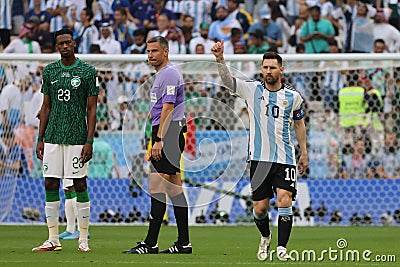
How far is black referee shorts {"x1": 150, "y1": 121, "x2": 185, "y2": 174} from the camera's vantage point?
31.2 feet

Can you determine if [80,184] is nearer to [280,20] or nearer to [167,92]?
[167,92]

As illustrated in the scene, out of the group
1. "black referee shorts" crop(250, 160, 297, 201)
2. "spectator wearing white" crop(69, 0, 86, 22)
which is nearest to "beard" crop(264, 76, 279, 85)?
"black referee shorts" crop(250, 160, 297, 201)

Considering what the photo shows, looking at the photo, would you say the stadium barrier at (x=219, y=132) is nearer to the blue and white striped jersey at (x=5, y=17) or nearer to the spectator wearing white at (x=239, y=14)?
the spectator wearing white at (x=239, y=14)

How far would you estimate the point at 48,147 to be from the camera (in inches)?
387

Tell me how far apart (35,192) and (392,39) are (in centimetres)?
821

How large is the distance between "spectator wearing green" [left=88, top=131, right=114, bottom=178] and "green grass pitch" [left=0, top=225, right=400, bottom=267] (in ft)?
3.76

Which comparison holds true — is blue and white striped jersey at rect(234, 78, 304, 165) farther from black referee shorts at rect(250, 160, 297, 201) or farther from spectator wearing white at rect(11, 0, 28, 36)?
spectator wearing white at rect(11, 0, 28, 36)

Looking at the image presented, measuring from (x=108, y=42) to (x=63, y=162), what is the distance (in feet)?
34.6

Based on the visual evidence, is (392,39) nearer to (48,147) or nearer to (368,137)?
(368,137)

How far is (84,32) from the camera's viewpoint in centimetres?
2053

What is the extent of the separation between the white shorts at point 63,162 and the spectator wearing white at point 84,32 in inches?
413

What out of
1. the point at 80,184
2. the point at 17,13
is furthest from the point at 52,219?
the point at 17,13

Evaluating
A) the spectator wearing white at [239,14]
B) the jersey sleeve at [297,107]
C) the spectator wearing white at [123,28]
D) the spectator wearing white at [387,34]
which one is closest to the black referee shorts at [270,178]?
the jersey sleeve at [297,107]

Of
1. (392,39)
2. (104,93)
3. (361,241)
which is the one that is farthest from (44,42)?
(361,241)
